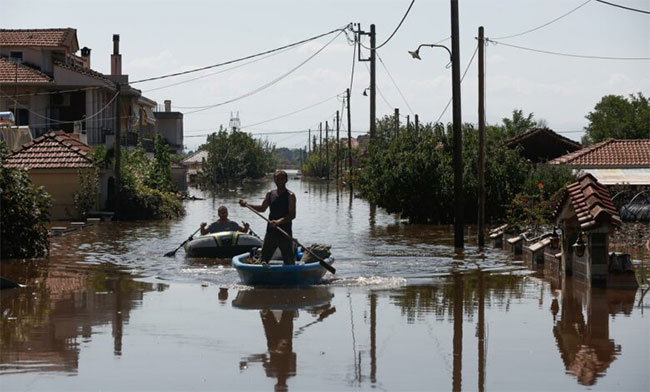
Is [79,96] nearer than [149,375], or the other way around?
[149,375]

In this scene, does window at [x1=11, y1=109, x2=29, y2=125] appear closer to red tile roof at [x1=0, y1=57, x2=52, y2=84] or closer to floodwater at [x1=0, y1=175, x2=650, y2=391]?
red tile roof at [x1=0, y1=57, x2=52, y2=84]

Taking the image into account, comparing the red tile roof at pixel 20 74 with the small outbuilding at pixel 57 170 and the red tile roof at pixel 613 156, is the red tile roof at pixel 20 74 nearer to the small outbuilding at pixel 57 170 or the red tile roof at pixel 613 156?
the small outbuilding at pixel 57 170

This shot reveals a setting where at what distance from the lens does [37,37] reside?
197ft

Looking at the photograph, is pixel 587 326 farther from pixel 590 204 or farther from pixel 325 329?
pixel 590 204

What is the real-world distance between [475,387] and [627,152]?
38109 millimetres

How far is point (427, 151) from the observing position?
133 ft

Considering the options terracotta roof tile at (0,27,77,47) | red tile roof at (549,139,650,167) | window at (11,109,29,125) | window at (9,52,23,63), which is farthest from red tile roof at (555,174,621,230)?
window at (9,52,23,63)

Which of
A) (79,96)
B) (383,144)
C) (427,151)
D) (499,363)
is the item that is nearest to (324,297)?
(499,363)

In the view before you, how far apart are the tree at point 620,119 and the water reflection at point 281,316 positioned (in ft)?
243

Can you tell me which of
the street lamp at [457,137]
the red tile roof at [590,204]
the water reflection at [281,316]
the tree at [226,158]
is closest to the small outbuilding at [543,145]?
the street lamp at [457,137]

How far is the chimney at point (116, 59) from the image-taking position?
234 ft

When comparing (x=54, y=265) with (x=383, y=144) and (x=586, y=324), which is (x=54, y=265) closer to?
(x=586, y=324)

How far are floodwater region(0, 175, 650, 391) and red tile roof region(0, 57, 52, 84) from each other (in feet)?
103

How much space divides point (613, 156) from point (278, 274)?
99.2ft
